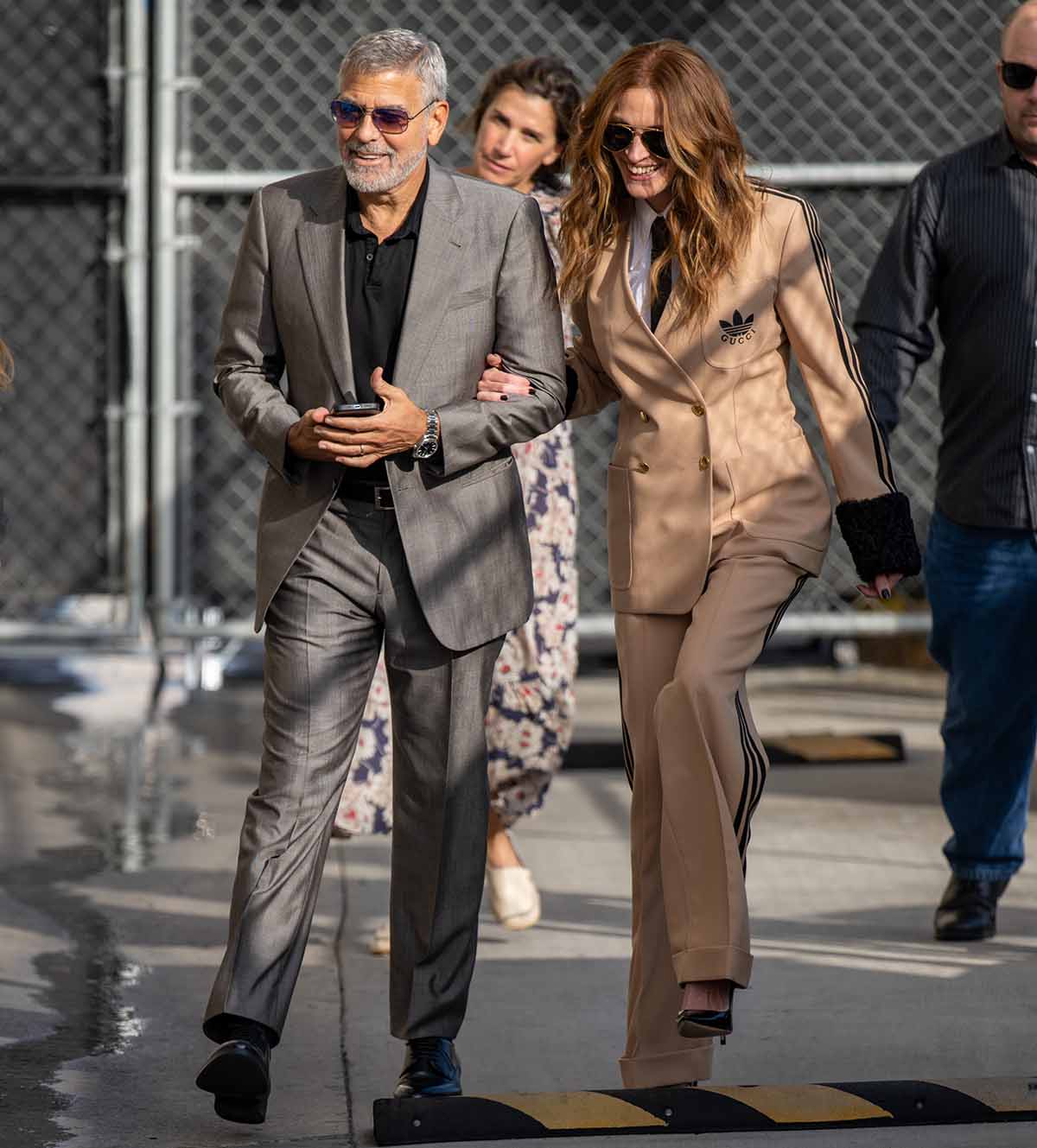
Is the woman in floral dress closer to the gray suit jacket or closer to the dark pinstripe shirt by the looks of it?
the dark pinstripe shirt

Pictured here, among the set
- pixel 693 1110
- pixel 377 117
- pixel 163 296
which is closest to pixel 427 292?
pixel 377 117

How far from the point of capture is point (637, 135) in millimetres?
3496

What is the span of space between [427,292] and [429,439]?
27 cm

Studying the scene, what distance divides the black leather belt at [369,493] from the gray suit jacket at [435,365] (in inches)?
1.6

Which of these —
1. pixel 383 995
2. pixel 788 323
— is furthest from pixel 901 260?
pixel 383 995

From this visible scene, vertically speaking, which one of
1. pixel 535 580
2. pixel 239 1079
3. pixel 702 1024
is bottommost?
pixel 239 1079

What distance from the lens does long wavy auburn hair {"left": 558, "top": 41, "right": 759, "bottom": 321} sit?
348 cm

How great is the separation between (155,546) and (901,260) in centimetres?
420

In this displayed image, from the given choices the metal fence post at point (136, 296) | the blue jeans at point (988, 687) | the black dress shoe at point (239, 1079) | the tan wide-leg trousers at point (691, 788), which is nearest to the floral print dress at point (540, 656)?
the blue jeans at point (988, 687)

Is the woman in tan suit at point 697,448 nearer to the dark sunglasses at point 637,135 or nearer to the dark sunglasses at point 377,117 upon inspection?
the dark sunglasses at point 637,135

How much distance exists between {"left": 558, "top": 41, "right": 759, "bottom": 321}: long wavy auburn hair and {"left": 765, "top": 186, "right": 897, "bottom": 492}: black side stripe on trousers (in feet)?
0.36

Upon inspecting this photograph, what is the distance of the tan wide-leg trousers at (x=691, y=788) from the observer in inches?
133

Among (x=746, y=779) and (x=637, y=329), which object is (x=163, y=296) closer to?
(x=637, y=329)

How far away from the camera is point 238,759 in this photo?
23.2 ft
